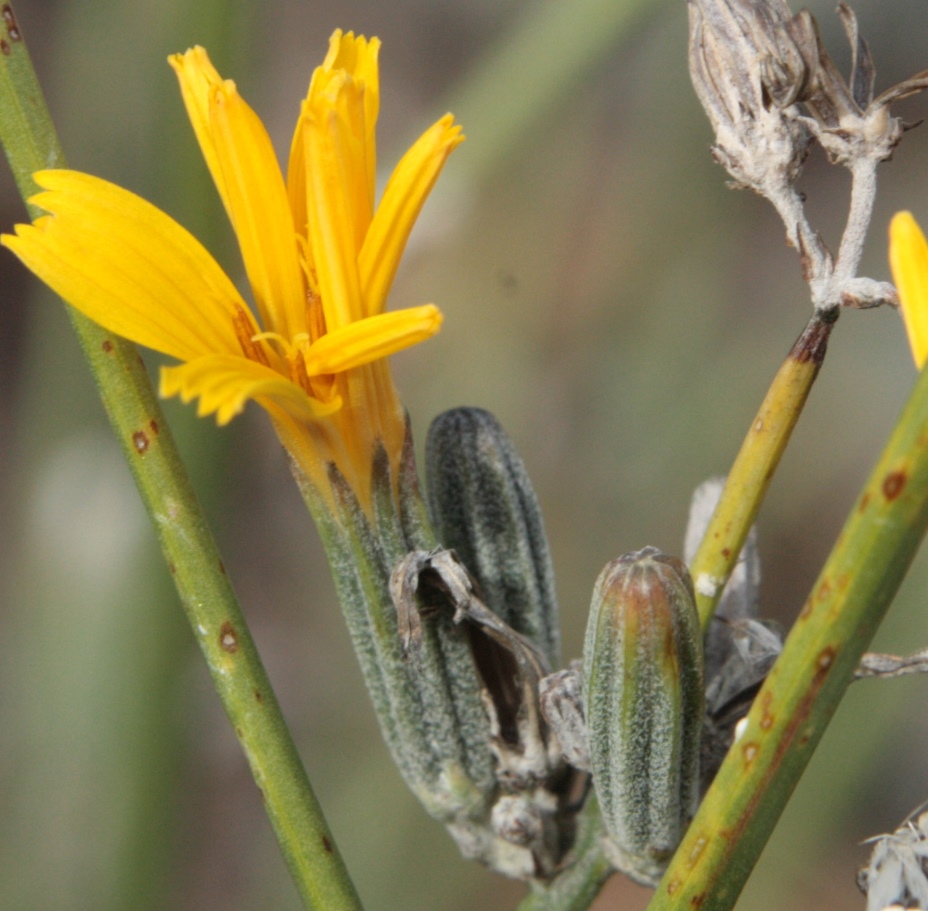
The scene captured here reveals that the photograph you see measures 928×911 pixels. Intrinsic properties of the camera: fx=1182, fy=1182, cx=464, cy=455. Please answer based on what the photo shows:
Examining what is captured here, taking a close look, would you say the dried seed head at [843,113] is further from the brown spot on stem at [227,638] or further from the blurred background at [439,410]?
the blurred background at [439,410]

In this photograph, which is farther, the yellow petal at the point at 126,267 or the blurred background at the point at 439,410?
the blurred background at the point at 439,410

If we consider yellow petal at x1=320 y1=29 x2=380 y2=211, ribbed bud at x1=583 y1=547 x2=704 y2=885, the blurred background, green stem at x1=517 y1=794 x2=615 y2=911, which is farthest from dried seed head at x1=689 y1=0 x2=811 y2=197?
the blurred background

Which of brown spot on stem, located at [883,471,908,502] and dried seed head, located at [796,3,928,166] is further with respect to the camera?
dried seed head, located at [796,3,928,166]

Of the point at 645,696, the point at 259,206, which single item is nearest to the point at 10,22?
the point at 259,206

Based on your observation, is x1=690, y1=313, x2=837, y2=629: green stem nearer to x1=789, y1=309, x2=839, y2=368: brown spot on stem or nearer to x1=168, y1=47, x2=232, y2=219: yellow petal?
x1=789, y1=309, x2=839, y2=368: brown spot on stem

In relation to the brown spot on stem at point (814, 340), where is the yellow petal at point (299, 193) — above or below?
above

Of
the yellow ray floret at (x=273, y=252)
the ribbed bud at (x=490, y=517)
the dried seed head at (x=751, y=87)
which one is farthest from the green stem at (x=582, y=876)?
the dried seed head at (x=751, y=87)

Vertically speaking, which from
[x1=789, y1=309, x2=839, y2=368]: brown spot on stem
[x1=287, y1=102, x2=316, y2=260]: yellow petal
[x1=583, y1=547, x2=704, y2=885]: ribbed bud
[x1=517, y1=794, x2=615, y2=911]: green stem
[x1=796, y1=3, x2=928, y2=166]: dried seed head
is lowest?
[x1=517, y1=794, x2=615, y2=911]: green stem
